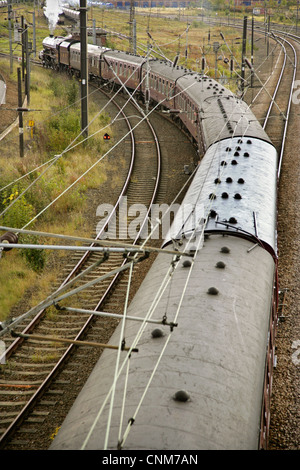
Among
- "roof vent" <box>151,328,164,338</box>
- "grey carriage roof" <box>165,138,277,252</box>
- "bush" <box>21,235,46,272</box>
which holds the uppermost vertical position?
"grey carriage roof" <box>165,138,277,252</box>

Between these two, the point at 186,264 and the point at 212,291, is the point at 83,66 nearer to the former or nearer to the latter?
the point at 186,264

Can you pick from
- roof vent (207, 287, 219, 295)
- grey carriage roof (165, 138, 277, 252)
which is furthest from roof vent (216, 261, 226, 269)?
grey carriage roof (165, 138, 277, 252)

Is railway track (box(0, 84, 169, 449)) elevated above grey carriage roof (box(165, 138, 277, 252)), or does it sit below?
below

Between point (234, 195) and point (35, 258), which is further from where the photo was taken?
point (35, 258)

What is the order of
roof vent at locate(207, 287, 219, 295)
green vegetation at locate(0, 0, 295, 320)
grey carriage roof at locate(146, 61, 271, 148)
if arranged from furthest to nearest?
1. grey carriage roof at locate(146, 61, 271, 148)
2. green vegetation at locate(0, 0, 295, 320)
3. roof vent at locate(207, 287, 219, 295)

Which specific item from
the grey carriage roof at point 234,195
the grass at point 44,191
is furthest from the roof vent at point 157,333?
the grass at point 44,191

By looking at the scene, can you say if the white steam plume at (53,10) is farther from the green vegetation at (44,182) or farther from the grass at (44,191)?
the grass at (44,191)

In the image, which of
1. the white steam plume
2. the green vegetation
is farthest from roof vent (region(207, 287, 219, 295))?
the white steam plume

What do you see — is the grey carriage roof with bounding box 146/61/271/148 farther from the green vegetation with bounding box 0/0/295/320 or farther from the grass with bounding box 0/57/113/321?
the grass with bounding box 0/57/113/321

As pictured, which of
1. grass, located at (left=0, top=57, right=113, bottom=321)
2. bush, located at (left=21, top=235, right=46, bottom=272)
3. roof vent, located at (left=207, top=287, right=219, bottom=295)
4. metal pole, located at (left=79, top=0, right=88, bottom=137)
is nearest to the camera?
roof vent, located at (left=207, top=287, right=219, bottom=295)

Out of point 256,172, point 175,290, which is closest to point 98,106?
point 256,172

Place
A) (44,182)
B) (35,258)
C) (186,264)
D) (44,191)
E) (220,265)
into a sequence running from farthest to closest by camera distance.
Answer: (44,182), (44,191), (35,258), (186,264), (220,265)

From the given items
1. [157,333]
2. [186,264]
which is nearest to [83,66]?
[186,264]

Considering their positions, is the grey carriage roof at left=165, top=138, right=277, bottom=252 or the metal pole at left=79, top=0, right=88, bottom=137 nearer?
the grey carriage roof at left=165, top=138, right=277, bottom=252
